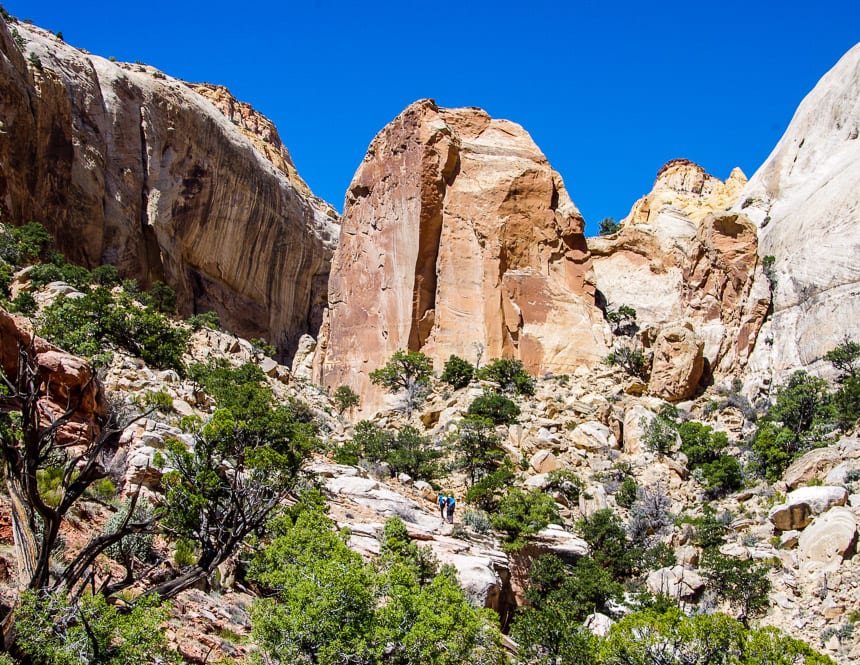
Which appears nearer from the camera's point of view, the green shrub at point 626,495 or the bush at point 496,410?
the green shrub at point 626,495

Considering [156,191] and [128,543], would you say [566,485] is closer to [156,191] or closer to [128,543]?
[128,543]

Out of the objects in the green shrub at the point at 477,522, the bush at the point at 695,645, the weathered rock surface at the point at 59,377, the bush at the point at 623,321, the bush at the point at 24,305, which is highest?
the bush at the point at 623,321

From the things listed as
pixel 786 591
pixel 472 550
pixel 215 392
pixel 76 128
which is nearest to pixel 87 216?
pixel 76 128

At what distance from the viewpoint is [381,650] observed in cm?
1152

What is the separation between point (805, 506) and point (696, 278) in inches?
900

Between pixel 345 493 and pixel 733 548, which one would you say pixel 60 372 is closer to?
pixel 345 493

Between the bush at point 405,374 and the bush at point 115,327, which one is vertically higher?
the bush at point 405,374

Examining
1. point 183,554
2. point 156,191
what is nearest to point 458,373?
point 156,191

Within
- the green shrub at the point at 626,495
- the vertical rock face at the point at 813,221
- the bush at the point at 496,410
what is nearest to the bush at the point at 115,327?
the bush at the point at 496,410

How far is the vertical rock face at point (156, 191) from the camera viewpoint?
152ft

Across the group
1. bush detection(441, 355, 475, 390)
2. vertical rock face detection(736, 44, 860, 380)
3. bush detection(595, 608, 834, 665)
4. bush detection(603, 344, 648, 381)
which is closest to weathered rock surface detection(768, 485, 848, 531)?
bush detection(595, 608, 834, 665)

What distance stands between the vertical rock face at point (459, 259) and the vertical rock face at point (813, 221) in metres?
10.2

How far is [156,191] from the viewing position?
5597 centimetres

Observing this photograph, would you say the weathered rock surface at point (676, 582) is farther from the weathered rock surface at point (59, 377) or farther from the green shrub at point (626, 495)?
the weathered rock surface at point (59, 377)
